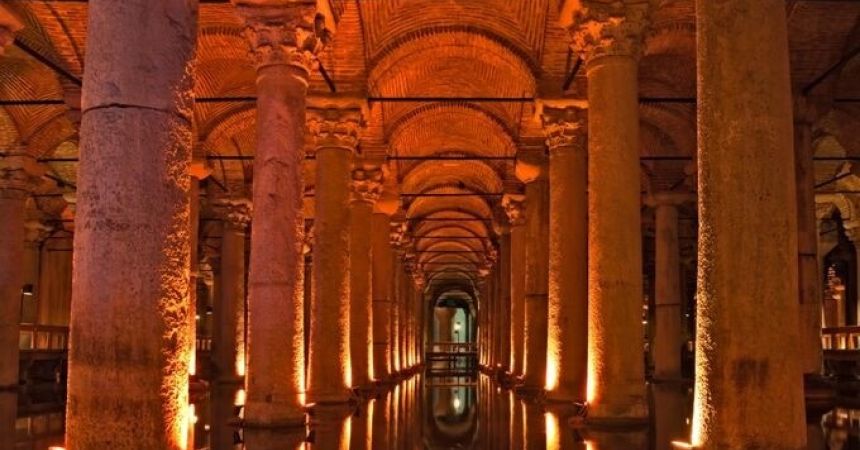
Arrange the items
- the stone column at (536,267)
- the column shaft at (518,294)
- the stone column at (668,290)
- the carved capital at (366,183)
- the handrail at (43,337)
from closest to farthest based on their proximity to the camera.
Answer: the stone column at (536,267) → the carved capital at (366,183) → the stone column at (668,290) → the column shaft at (518,294) → the handrail at (43,337)

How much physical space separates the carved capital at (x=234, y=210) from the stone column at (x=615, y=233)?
15416 millimetres

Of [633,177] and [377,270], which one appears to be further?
[377,270]

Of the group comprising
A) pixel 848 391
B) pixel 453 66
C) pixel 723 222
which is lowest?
pixel 848 391

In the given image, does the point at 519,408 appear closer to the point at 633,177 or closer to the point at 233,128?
the point at 633,177

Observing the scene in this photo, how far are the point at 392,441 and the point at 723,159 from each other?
6.15 meters

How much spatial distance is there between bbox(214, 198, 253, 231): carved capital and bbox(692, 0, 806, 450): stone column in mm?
19721

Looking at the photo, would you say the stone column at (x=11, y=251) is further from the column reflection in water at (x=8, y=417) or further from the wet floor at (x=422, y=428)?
the wet floor at (x=422, y=428)

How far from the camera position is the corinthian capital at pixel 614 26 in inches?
432

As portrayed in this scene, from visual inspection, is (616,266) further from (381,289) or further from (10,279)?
(381,289)

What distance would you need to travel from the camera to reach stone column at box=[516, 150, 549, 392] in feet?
62.7

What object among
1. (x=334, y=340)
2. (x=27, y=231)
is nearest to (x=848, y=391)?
(x=334, y=340)

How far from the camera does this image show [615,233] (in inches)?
414

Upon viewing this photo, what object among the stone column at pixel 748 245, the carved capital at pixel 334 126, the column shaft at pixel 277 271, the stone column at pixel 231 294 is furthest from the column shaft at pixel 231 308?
the stone column at pixel 748 245

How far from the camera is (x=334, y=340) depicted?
14.8 m
